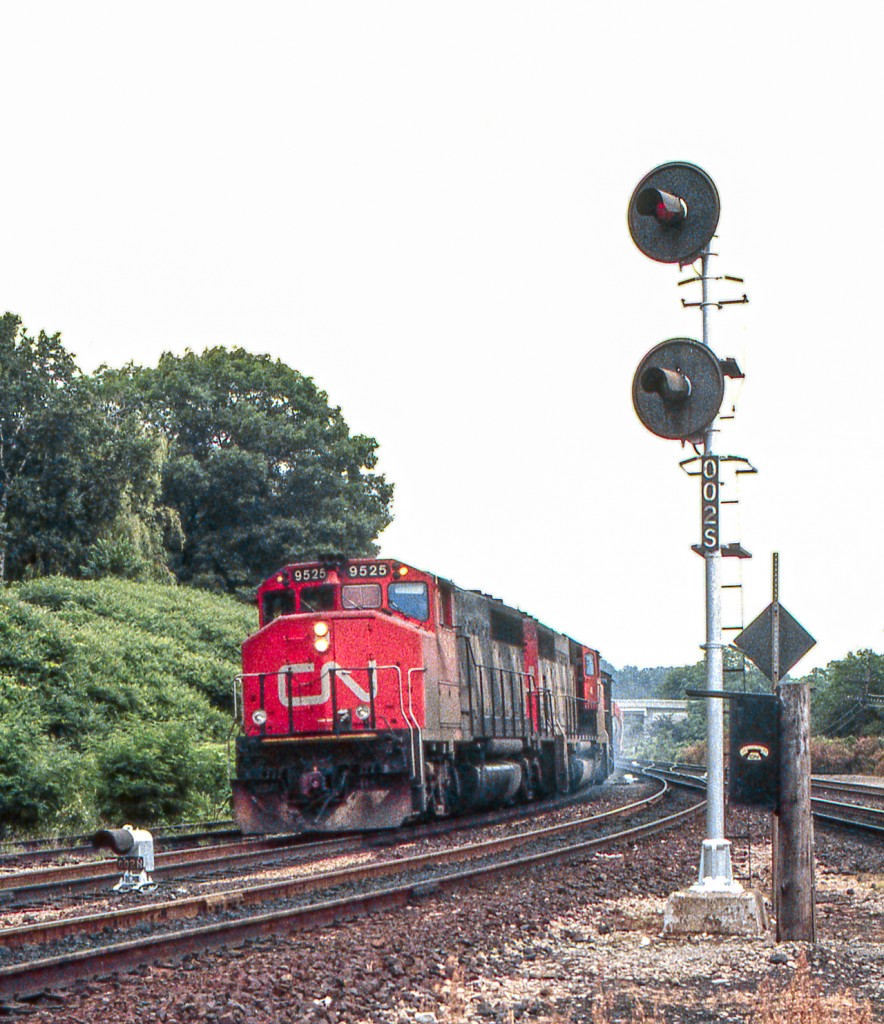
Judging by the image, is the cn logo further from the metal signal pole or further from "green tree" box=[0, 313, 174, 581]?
"green tree" box=[0, 313, 174, 581]

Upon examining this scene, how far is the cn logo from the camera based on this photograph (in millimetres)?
16281

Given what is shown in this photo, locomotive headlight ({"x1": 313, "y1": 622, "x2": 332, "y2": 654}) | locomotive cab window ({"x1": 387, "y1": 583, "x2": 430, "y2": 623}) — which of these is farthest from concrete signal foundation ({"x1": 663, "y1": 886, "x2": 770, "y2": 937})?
locomotive cab window ({"x1": 387, "y1": 583, "x2": 430, "y2": 623})

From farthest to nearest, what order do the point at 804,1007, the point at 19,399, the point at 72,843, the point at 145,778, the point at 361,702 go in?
the point at 19,399 → the point at 145,778 → the point at 72,843 → the point at 361,702 → the point at 804,1007

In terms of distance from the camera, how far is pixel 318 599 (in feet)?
56.9

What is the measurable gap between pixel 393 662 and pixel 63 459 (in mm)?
28450

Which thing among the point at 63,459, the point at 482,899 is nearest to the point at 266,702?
the point at 482,899

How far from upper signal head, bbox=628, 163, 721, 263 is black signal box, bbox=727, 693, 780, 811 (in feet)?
10.5

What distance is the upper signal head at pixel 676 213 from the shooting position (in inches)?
350

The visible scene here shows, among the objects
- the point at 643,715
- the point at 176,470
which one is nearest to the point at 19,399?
the point at 176,470

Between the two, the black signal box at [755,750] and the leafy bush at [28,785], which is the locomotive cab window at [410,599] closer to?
the leafy bush at [28,785]

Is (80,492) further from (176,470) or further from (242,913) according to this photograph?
(242,913)

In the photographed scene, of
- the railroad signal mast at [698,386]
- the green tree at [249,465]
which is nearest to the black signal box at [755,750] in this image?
the railroad signal mast at [698,386]

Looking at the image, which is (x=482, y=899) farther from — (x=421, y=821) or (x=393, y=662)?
(x=421, y=821)

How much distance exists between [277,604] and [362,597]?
1.33 metres
